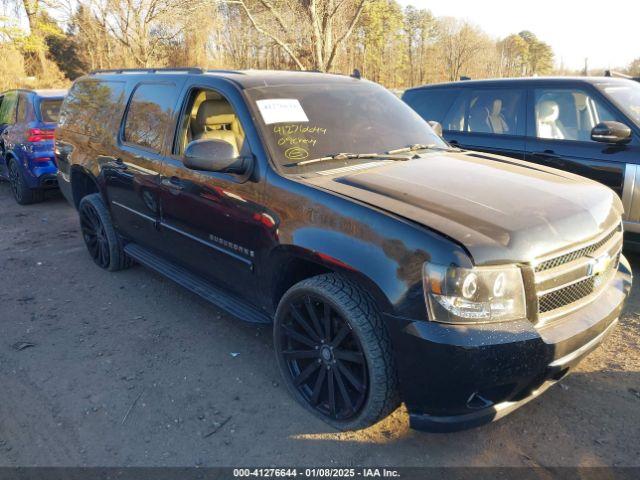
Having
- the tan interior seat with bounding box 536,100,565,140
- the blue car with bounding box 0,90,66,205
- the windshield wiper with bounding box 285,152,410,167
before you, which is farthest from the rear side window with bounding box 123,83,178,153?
the blue car with bounding box 0,90,66,205

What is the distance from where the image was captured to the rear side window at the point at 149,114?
12.9 ft

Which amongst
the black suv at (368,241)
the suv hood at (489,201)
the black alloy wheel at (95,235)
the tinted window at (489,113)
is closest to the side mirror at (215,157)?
the black suv at (368,241)

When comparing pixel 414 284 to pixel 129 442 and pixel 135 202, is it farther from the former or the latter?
pixel 135 202

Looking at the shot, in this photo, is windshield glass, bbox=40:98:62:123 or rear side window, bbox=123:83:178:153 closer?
rear side window, bbox=123:83:178:153

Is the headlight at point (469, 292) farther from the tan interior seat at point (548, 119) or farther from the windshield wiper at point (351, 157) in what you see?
the tan interior seat at point (548, 119)

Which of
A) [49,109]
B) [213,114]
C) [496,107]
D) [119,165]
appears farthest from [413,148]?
[49,109]

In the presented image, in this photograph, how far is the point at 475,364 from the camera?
2.17 meters

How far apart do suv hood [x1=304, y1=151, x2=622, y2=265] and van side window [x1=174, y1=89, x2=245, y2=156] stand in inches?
48.5

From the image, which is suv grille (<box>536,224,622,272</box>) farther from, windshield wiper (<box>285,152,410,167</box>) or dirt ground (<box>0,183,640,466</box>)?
windshield wiper (<box>285,152,410,167</box>)

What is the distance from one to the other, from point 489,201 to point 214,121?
225 centimetres

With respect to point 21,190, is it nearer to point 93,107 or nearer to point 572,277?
point 93,107

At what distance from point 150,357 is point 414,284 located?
2.16m

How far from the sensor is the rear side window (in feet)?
12.9

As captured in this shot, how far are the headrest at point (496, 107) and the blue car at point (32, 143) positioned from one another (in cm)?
618
